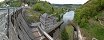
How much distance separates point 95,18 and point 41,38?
10.6 feet

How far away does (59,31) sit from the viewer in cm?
2508

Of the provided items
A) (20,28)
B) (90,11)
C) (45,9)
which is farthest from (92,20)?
(45,9)

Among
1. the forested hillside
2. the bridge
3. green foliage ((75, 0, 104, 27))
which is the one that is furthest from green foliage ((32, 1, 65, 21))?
the forested hillside

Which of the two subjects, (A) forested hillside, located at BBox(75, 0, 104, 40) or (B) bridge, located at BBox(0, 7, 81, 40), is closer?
(B) bridge, located at BBox(0, 7, 81, 40)

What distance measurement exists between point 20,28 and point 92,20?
4.29m

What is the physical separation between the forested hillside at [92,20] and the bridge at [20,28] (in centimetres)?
60

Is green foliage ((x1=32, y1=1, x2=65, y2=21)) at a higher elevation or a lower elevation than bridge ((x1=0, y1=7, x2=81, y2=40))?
lower

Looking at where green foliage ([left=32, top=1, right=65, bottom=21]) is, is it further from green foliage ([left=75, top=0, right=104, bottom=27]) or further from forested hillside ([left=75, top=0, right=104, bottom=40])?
forested hillside ([left=75, top=0, right=104, bottom=40])

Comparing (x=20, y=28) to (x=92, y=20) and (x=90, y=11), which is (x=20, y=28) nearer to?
(x=92, y=20)

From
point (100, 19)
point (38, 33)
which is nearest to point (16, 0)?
point (38, 33)

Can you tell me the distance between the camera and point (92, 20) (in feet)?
55.1

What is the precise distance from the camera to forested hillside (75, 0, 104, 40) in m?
14.5

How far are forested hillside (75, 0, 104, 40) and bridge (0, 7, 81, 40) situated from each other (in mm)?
603

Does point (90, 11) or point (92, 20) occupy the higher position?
point (90, 11)
